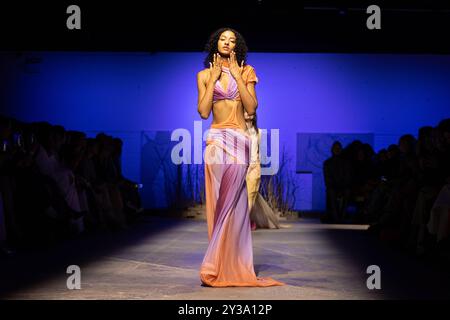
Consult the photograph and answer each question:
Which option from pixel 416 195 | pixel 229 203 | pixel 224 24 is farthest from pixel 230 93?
pixel 224 24

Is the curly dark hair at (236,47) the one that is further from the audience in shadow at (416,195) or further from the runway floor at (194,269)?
the audience in shadow at (416,195)

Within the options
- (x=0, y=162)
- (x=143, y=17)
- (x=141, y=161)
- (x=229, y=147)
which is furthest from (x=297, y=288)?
(x=141, y=161)

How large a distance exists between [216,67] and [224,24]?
197 inches

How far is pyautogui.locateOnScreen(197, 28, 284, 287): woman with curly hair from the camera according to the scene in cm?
386

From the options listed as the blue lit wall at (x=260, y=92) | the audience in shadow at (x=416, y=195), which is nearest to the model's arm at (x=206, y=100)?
the audience in shadow at (x=416, y=195)

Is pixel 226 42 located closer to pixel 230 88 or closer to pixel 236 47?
pixel 236 47

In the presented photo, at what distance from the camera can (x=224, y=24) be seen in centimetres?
880

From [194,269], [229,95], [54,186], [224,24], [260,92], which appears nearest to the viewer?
[229,95]

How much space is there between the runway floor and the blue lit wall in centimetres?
376

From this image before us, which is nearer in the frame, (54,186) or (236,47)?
(236,47)

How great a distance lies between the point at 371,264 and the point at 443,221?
532 millimetres

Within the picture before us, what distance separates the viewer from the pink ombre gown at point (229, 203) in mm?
3861

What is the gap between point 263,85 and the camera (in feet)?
35.7
